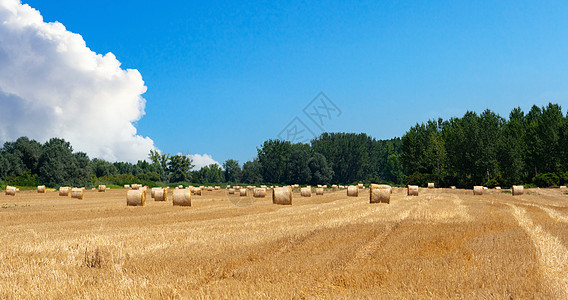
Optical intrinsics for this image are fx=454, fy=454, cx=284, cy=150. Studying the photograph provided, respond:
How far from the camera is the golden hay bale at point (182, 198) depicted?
80.8ft

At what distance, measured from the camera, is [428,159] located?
292 feet

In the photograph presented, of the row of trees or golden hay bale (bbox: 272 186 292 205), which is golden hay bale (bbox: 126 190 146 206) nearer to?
golden hay bale (bbox: 272 186 292 205)

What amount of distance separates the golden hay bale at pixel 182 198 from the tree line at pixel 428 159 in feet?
170

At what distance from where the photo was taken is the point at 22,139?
8994 cm

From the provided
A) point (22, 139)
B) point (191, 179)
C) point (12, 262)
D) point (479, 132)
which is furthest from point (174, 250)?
point (191, 179)

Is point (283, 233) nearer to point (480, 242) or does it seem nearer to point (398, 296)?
point (480, 242)

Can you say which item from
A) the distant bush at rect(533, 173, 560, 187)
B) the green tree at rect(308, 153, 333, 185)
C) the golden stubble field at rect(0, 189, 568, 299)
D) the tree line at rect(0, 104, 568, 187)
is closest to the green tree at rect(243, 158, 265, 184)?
the tree line at rect(0, 104, 568, 187)

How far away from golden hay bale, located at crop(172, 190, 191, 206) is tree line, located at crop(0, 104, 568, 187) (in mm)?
51953

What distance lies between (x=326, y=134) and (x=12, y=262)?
14341 centimetres

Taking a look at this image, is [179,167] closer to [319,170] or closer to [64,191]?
[319,170]

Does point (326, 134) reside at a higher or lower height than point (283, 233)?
higher

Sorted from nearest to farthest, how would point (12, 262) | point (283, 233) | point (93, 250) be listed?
point (12, 262), point (93, 250), point (283, 233)

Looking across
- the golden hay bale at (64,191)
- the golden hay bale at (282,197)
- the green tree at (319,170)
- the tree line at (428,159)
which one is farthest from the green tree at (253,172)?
the golden hay bale at (282,197)

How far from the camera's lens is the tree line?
7050cm
